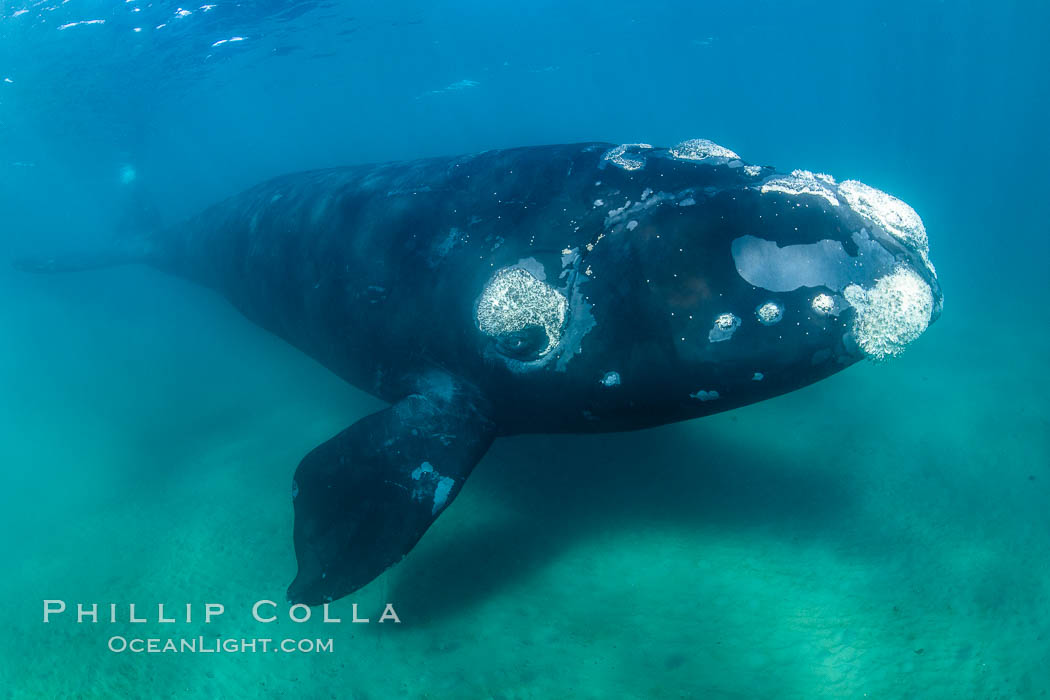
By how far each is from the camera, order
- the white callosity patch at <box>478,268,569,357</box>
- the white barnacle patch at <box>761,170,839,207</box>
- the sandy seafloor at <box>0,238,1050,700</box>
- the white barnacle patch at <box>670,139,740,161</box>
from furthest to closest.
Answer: the white barnacle patch at <box>670,139,740,161</box>
the white callosity patch at <box>478,268,569,357</box>
the white barnacle patch at <box>761,170,839,207</box>
the sandy seafloor at <box>0,238,1050,700</box>

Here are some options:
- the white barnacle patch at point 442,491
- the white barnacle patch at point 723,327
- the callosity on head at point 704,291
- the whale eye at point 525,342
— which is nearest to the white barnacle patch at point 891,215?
the callosity on head at point 704,291

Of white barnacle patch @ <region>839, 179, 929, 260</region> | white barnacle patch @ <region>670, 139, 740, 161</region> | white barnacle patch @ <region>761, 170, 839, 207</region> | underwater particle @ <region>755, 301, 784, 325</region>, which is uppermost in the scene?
white barnacle patch @ <region>670, 139, 740, 161</region>

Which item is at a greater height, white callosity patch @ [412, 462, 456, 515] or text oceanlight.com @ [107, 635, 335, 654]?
white callosity patch @ [412, 462, 456, 515]

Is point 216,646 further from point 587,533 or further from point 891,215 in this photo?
point 891,215

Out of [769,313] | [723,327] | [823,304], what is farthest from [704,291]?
[823,304]

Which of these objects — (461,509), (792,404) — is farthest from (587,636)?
(792,404)

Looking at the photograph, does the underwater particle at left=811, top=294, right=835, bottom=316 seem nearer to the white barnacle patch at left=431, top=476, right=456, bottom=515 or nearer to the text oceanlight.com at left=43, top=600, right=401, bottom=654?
the white barnacle patch at left=431, top=476, right=456, bottom=515

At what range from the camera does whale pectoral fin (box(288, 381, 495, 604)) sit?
15.5 feet

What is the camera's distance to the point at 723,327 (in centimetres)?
450

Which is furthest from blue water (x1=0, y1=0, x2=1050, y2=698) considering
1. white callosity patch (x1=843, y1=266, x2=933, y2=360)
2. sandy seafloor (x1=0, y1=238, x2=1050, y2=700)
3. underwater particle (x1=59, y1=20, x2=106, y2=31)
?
underwater particle (x1=59, y1=20, x2=106, y2=31)

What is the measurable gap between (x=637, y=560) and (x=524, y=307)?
9.57 feet

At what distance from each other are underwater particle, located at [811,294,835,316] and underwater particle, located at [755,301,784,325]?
25cm

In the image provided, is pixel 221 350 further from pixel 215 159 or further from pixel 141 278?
pixel 215 159

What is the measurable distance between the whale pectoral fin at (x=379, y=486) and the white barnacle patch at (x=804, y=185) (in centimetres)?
353
